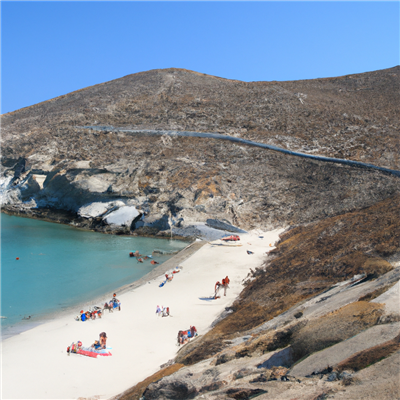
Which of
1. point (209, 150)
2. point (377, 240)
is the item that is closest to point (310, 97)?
point (209, 150)

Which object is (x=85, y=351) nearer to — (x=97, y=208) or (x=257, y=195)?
(x=97, y=208)

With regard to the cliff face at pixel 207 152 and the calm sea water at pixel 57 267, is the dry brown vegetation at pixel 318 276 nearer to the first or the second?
the calm sea water at pixel 57 267

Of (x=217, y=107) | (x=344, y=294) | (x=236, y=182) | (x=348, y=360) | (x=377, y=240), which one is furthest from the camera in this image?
(x=217, y=107)

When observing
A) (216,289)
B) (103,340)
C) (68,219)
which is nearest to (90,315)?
(103,340)

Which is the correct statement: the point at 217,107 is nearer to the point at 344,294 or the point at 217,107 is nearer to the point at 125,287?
the point at 125,287

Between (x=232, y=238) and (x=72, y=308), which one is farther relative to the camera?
(x=232, y=238)

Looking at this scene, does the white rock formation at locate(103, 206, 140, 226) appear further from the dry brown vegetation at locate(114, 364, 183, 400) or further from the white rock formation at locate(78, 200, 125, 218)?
the dry brown vegetation at locate(114, 364, 183, 400)
